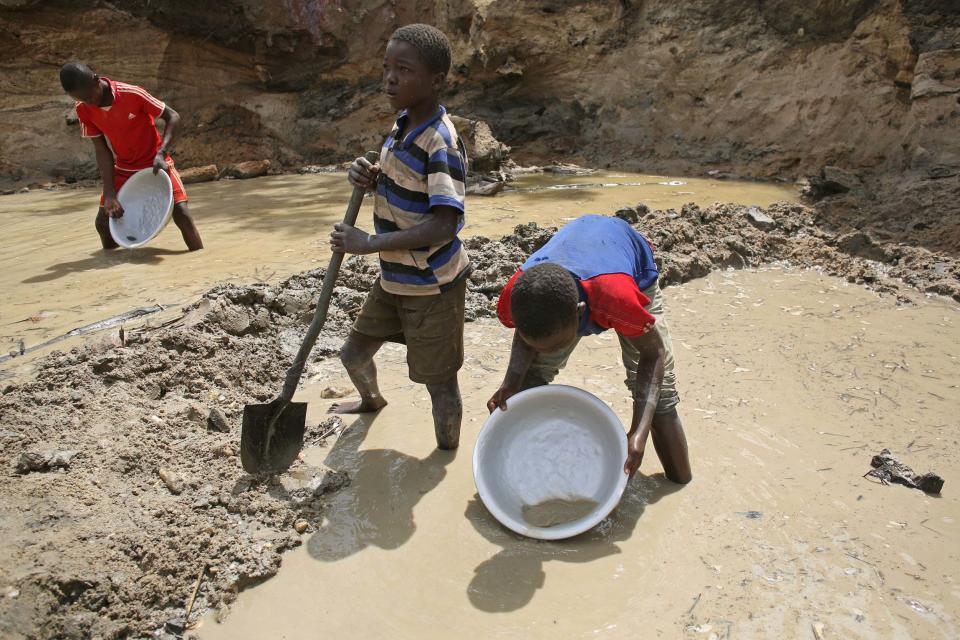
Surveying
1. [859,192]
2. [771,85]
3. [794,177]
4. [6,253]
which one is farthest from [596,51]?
[6,253]

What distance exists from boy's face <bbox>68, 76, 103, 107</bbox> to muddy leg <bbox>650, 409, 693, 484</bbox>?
429cm

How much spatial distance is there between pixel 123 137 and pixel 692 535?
4.64 meters

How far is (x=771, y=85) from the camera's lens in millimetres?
8859

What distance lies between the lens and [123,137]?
496 cm

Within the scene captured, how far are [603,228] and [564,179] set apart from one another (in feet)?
21.1

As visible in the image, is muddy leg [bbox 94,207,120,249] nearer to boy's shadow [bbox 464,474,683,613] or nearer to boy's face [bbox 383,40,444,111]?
boy's face [bbox 383,40,444,111]

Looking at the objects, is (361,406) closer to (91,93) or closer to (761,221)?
(91,93)

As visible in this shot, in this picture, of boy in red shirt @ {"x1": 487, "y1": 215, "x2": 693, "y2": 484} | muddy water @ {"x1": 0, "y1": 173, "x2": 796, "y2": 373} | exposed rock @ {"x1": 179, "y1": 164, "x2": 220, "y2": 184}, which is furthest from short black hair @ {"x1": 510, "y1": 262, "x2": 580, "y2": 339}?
exposed rock @ {"x1": 179, "y1": 164, "x2": 220, "y2": 184}

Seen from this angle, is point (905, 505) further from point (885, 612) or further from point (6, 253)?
point (6, 253)

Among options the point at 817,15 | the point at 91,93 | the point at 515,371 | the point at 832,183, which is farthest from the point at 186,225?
the point at 817,15

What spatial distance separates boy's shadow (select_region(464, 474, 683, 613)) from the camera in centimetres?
208

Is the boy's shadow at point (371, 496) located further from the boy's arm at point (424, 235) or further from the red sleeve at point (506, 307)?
the boy's arm at point (424, 235)

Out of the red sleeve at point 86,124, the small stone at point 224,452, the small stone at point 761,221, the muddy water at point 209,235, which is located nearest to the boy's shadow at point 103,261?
the muddy water at point 209,235

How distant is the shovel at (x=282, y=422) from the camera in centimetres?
257
